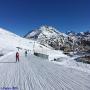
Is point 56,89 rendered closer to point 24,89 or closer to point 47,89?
point 47,89

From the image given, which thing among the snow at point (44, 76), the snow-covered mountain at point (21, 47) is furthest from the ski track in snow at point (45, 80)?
the snow-covered mountain at point (21, 47)

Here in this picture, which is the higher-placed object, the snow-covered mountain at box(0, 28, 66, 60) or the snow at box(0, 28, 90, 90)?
the snow-covered mountain at box(0, 28, 66, 60)

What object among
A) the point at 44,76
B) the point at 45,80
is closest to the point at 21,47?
the point at 44,76

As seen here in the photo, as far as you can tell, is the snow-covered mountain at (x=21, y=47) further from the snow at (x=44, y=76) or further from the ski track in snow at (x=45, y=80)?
the ski track in snow at (x=45, y=80)

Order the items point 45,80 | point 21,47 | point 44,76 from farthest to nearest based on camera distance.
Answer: point 21,47 < point 44,76 < point 45,80

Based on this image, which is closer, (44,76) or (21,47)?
(44,76)

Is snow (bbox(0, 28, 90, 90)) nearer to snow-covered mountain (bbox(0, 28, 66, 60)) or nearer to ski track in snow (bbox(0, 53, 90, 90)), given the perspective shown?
ski track in snow (bbox(0, 53, 90, 90))

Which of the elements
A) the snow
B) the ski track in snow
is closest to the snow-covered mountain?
the snow

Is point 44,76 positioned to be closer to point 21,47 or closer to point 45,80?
point 45,80

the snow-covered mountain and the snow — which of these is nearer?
the snow

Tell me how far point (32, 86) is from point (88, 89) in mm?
3542

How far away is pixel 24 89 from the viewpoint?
8938mm

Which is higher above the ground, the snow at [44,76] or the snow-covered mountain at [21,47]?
the snow-covered mountain at [21,47]

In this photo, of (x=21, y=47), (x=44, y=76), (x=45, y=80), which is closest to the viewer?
(x=45, y=80)
